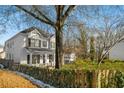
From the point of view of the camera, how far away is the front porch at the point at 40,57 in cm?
629

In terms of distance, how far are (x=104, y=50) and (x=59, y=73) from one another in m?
0.87

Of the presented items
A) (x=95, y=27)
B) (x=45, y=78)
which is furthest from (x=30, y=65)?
(x=95, y=27)

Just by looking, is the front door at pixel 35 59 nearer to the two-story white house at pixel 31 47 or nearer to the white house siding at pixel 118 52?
the two-story white house at pixel 31 47

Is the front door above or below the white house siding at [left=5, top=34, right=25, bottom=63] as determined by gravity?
below

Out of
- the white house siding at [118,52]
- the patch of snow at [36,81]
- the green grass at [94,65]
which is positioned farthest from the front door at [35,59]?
the white house siding at [118,52]

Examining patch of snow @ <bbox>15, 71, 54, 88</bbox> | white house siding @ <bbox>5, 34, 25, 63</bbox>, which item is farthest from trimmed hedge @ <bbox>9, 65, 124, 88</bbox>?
white house siding @ <bbox>5, 34, 25, 63</bbox>

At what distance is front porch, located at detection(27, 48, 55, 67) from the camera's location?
20.6ft

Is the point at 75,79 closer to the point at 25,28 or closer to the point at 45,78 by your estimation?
the point at 45,78

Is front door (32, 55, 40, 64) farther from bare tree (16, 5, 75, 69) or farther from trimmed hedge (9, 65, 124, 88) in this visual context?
bare tree (16, 5, 75, 69)

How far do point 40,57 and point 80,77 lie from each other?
29.2 inches

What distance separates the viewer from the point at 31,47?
6.26 m

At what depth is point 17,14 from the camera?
636 cm

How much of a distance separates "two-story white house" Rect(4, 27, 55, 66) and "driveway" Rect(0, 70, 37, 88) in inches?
10.6
